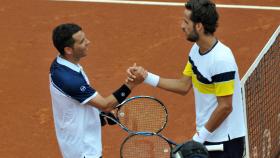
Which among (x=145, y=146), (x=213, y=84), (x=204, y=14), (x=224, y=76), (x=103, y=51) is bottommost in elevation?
(x=103, y=51)

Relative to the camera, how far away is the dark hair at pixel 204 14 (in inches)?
181

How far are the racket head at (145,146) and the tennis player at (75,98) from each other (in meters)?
0.37

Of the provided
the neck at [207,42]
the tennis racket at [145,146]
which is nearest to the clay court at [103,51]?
the tennis racket at [145,146]

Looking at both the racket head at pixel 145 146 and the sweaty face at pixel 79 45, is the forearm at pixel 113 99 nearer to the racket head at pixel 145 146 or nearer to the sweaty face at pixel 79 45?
the sweaty face at pixel 79 45

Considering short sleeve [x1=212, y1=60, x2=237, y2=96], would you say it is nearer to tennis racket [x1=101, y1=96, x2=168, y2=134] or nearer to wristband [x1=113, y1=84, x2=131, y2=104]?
wristband [x1=113, y1=84, x2=131, y2=104]

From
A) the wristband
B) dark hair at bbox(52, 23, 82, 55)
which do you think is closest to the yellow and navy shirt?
the wristband

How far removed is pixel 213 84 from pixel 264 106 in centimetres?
172

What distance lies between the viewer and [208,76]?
468 centimetres

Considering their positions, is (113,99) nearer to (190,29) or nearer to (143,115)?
(143,115)

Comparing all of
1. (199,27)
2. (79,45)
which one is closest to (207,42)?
(199,27)

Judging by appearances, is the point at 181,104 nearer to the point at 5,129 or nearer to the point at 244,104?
the point at 5,129

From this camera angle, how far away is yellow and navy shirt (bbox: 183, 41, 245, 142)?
4.58m

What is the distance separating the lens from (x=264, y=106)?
6262 mm

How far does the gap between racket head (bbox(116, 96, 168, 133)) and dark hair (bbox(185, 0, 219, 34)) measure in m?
1.03
